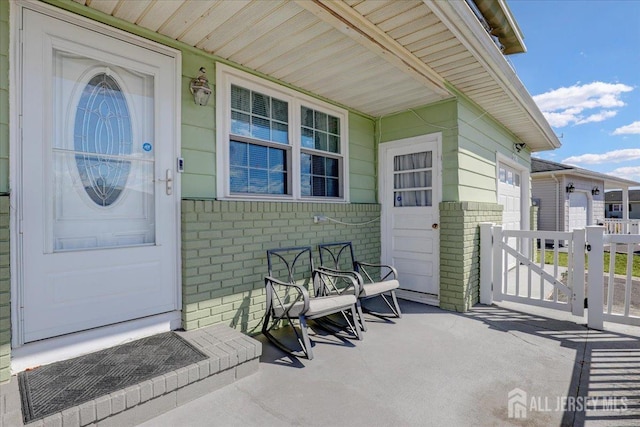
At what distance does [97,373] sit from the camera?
75.7 inches

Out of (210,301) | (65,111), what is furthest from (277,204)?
Result: (65,111)

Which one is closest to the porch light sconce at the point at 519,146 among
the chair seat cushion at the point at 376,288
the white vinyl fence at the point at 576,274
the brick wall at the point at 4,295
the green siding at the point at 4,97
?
the white vinyl fence at the point at 576,274

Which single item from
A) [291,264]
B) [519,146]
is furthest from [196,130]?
[519,146]

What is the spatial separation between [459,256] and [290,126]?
2626 millimetres

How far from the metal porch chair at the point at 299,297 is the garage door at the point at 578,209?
40.8 ft

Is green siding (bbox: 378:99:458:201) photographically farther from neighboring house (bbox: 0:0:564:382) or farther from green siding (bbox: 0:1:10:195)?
green siding (bbox: 0:1:10:195)

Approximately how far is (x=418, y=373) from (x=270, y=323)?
1.57m

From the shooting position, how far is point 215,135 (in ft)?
9.57

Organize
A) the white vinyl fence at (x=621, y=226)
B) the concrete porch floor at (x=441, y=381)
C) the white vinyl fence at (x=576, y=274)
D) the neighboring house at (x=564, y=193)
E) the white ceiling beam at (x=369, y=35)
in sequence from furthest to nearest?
the neighboring house at (x=564, y=193) < the white vinyl fence at (x=621, y=226) < the white vinyl fence at (x=576, y=274) < the white ceiling beam at (x=369, y=35) < the concrete porch floor at (x=441, y=381)

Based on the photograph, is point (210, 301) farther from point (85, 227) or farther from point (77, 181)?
point (77, 181)

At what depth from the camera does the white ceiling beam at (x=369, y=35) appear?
86.0 inches

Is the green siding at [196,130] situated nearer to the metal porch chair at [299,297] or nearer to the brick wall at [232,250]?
the brick wall at [232,250]

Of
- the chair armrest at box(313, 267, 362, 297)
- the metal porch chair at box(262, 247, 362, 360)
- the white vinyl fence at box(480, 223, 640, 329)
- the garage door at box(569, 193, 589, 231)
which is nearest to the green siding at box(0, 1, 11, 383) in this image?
the metal porch chair at box(262, 247, 362, 360)

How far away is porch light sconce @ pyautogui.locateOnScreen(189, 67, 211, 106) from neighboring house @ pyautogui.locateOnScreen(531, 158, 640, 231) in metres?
12.4
